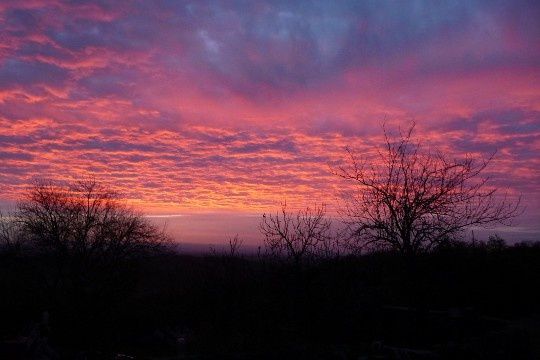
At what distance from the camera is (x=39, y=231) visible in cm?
3806

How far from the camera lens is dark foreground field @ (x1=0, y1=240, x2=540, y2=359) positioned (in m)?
11.0

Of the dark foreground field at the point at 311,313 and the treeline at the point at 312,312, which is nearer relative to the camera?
the dark foreground field at the point at 311,313

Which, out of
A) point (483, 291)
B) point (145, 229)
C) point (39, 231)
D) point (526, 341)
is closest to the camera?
point (526, 341)

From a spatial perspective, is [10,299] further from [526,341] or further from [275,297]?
[526,341]

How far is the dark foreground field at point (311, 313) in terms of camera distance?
36.2 feet

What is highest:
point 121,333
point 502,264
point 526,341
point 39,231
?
point 39,231

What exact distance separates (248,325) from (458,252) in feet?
34.8

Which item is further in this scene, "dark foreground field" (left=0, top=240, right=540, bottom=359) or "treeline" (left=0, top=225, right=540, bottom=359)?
"treeline" (left=0, top=225, right=540, bottom=359)

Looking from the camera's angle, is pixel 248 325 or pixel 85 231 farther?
pixel 85 231

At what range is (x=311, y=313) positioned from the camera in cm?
1450

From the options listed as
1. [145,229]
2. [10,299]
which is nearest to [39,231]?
[145,229]

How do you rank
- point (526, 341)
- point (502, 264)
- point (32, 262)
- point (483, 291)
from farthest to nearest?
1. point (32, 262)
2. point (502, 264)
3. point (483, 291)
4. point (526, 341)

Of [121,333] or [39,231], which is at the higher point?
[39,231]

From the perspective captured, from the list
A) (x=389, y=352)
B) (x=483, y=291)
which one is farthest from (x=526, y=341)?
(x=483, y=291)
